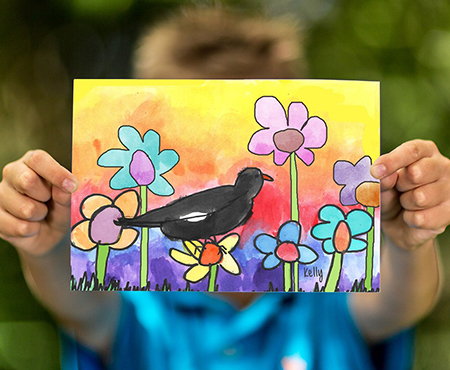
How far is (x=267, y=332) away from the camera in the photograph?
67cm

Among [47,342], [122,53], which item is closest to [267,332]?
[47,342]

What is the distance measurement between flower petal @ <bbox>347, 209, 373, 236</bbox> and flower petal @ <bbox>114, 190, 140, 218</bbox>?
0.24 metres

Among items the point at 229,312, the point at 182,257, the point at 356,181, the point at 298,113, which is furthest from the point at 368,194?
the point at 229,312

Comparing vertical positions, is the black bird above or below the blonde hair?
below

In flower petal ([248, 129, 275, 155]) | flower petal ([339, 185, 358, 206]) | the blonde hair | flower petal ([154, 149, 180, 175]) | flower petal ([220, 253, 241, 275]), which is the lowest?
flower petal ([220, 253, 241, 275])

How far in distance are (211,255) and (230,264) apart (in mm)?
24

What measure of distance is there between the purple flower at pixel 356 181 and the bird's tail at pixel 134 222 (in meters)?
0.21

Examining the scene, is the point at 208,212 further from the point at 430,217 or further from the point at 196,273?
the point at 430,217

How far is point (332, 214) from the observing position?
1.51 ft

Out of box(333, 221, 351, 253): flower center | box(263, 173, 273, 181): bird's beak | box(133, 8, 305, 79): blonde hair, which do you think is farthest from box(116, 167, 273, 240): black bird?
box(133, 8, 305, 79): blonde hair

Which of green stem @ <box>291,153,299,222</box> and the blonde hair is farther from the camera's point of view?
the blonde hair

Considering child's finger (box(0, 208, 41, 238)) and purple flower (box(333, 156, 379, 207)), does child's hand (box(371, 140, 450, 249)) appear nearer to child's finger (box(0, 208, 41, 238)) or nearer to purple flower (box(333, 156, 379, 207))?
purple flower (box(333, 156, 379, 207))

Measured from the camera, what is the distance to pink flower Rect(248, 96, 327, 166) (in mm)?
456

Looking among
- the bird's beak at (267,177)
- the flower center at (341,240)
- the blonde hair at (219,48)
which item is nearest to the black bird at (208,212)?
the bird's beak at (267,177)
